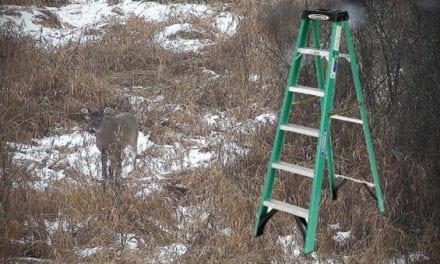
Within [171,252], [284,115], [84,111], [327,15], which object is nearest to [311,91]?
[284,115]

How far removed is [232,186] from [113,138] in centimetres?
97

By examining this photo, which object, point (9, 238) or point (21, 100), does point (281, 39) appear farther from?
point (9, 238)

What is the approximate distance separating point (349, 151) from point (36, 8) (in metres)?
4.11

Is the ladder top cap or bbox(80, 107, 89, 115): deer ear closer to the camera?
the ladder top cap

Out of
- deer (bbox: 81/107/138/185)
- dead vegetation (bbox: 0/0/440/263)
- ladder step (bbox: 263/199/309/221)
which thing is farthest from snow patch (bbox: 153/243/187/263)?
deer (bbox: 81/107/138/185)

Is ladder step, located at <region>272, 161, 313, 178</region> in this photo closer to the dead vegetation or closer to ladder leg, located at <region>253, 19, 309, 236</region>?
ladder leg, located at <region>253, 19, 309, 236</region>

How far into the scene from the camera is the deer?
15.3 feet

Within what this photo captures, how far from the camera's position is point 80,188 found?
4473 millimetres

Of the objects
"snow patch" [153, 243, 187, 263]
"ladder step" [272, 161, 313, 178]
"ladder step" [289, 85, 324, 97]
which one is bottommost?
"snow patch" [153, 243, 187, 263]

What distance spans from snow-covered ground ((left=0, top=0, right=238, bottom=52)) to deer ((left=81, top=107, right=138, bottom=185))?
6.95 ft

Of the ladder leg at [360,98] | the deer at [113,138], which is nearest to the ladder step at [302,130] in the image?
the ladder leg at [360,98]

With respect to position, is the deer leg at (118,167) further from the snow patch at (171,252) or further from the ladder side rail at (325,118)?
the ladder side rail at (325,118)

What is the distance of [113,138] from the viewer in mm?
4781

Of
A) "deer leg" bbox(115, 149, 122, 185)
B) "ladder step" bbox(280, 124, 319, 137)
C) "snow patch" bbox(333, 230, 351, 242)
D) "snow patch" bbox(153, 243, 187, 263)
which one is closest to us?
"ladder step" bbox(280, 124, 319, 137)
